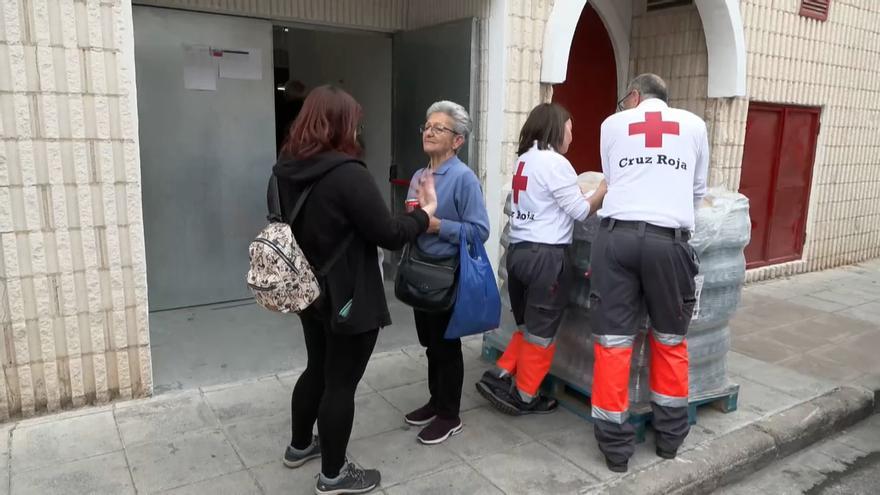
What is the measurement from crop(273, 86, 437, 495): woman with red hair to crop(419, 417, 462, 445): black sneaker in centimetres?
56

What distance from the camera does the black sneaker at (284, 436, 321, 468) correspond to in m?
3.03

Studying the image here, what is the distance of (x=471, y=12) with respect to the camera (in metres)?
4.74

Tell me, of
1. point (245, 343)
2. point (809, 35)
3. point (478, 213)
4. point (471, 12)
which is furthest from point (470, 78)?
point (809, 35)

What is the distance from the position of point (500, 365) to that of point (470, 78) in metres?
2.16

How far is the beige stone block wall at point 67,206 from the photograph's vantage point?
314cm

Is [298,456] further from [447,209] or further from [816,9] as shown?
[816,9]

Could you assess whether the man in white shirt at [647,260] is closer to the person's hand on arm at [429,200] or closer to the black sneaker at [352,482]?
the person's hand on arm at [429,200]

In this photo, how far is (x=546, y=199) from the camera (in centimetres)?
336

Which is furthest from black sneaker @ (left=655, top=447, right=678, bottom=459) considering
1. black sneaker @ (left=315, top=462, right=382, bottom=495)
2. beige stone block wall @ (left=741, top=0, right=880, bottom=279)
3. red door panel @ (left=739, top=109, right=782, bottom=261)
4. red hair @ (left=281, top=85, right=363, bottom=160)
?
beige stone block wall @ (left=741, top=0, right=880, bottom=279)

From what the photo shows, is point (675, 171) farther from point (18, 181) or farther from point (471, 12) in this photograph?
Answer: point (18, 181)

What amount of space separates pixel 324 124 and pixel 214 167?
308 centimetres

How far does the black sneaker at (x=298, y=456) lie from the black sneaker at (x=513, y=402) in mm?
1034

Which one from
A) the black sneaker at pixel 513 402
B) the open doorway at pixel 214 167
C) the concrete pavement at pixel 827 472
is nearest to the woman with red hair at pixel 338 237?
the black sneaker at pixel 513 402

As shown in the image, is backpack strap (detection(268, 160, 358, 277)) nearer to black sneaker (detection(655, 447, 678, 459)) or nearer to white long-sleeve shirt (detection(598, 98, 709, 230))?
white long-sleeve shirt (detection(598, 98, 709, 230))
